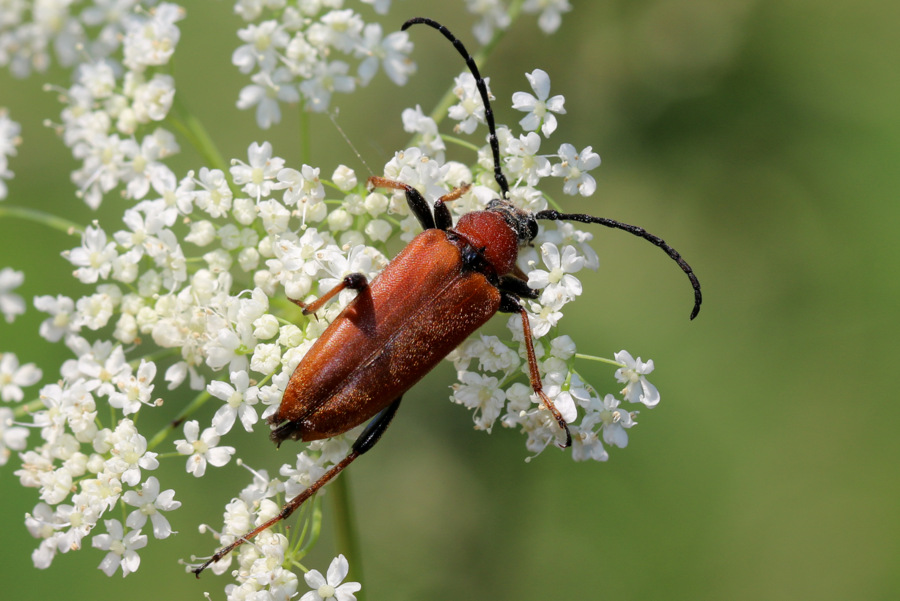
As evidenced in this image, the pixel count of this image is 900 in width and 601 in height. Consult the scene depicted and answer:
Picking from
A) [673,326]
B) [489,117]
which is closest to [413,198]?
[489,117]

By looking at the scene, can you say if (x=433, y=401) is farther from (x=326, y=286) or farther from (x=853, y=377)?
(x=853, y=377)

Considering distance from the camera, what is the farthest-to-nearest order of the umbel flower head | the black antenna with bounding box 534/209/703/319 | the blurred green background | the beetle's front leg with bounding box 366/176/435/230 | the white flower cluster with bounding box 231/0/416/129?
the blurred green background, the white flower cluster with bounding box 231/0/416/129, the black antenna with bounding box 534/209/703/319, the beetle's front leg with bounding box 366/176/435/230, the umbel flower head

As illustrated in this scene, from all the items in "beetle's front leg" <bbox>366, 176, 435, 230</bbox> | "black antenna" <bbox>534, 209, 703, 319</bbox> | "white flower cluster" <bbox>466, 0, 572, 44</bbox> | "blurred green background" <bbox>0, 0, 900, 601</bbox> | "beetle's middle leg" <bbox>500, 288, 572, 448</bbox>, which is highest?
"white flower cluster" <bbox>466, 0, 572, 44</bbox>

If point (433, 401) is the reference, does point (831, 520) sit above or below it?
below

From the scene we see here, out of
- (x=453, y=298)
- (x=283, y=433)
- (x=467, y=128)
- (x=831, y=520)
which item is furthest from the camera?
(x=831, y=520)

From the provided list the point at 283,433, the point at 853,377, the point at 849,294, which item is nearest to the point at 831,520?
the point at 853,377

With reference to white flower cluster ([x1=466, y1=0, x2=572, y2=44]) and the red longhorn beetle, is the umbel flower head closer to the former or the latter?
the red longhorn beetle

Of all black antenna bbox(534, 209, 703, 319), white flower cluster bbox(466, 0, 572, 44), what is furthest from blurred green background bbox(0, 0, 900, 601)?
black antenna bbox(534, 209, 703, 319)
